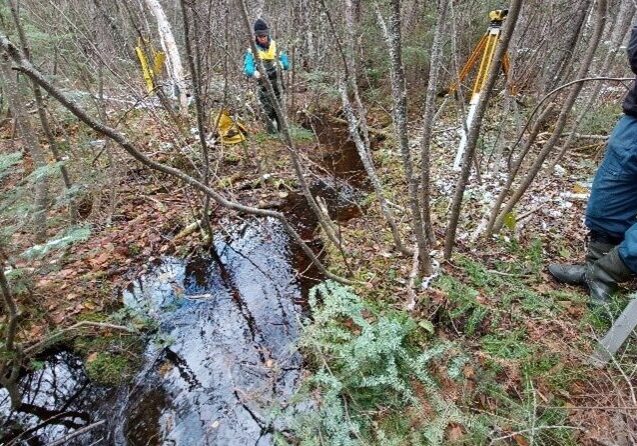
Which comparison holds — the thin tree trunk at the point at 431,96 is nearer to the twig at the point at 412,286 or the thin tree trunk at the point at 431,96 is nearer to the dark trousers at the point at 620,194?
the twig at the point at 412,286

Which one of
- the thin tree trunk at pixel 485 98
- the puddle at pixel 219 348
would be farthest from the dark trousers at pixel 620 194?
the puddle at pixel 219 348

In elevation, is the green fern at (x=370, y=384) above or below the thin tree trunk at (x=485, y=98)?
below

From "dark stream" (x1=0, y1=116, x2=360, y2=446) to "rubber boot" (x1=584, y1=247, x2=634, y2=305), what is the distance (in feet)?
7.79

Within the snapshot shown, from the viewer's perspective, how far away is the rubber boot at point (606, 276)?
277 centimetres

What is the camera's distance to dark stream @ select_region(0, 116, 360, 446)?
275 centimetres

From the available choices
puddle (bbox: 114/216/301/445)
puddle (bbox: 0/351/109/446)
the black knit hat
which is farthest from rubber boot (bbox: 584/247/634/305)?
the black knit hat

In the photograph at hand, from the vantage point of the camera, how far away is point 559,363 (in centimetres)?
→ 257

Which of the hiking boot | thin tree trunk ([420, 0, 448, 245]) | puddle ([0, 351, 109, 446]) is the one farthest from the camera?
the hiking boot

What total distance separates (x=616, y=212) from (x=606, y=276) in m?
0.48

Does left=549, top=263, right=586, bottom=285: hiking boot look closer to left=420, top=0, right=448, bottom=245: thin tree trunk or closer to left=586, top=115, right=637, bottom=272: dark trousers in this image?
left=586, top=115, right=637, bottom=272: dark trousers

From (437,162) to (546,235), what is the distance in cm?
213

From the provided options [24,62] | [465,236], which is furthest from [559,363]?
[24,62]

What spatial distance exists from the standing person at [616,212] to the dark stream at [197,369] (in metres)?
2.43

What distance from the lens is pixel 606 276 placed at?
2.88m
